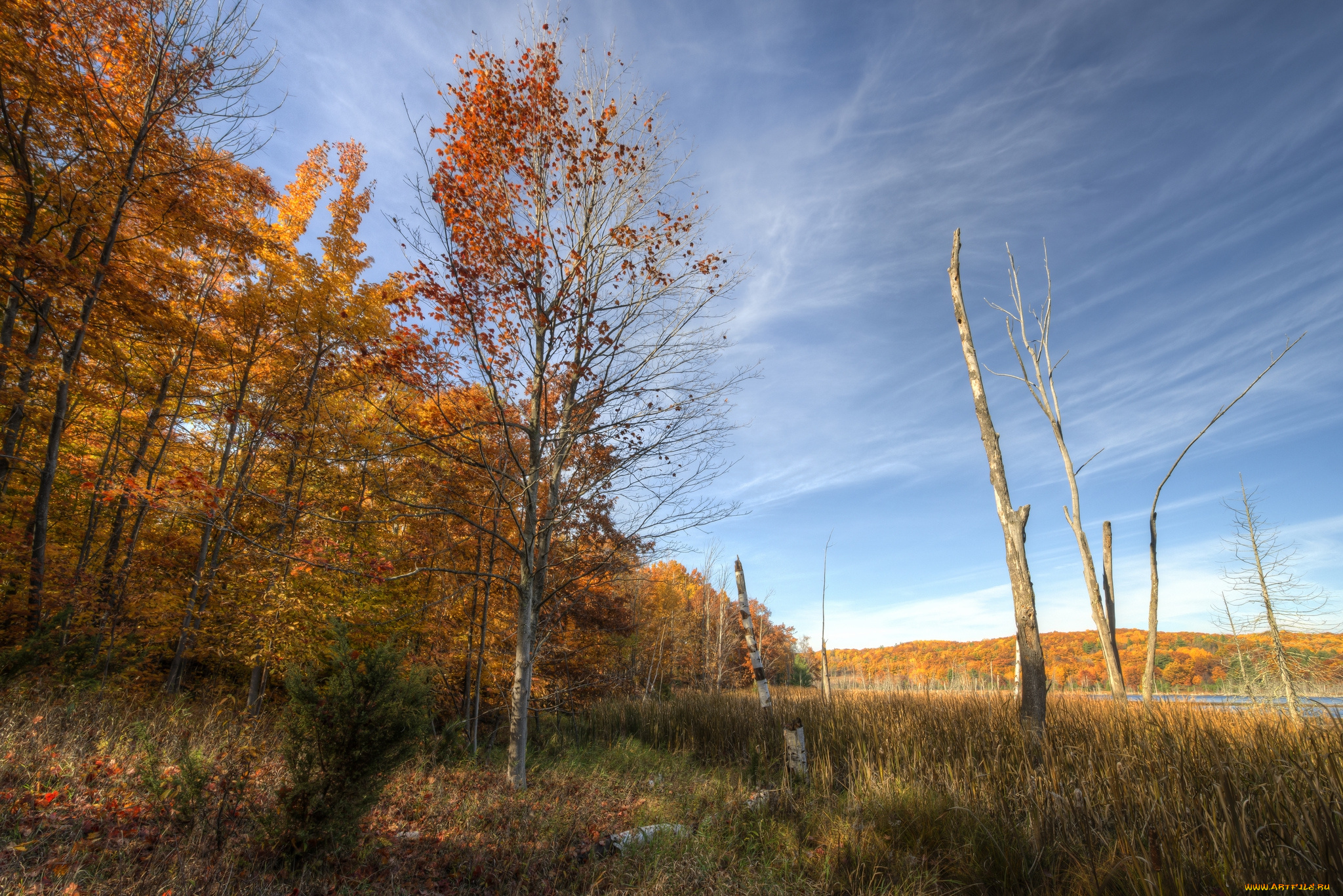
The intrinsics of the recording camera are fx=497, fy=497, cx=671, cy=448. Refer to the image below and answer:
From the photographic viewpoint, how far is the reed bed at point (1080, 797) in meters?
2.59

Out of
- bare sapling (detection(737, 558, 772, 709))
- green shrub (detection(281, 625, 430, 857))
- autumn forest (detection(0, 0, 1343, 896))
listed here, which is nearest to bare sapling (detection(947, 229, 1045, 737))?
autumn forest (detection(0, 0, 1343, 896))

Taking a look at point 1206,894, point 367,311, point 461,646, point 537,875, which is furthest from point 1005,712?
point 367,311

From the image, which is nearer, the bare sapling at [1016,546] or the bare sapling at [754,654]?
the bare sapling at [1016,546]

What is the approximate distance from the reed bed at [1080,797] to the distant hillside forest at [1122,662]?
83.2 inches

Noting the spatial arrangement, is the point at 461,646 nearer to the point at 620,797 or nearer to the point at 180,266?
the point at 620,797

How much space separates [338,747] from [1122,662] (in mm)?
39070

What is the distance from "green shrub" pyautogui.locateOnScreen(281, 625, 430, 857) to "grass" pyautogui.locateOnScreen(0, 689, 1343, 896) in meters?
0.25

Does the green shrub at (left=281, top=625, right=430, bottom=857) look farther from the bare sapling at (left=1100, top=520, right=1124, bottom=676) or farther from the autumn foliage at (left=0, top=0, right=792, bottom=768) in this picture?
the bare sapling at (left=1100, top=520, right=1124, bottom=676)

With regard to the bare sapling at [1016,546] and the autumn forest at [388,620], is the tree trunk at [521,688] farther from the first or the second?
the bare sapling at [1016,546]

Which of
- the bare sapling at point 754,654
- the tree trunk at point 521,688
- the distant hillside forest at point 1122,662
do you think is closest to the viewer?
the tree trunk at point 521,688

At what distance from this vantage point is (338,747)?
3.78 meters

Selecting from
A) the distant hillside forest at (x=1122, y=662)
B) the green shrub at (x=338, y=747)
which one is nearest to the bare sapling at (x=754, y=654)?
the distant hillside forest at (x=1122, y=662)

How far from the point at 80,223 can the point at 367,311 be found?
439 cm

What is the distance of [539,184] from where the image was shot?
6059 millimetres
